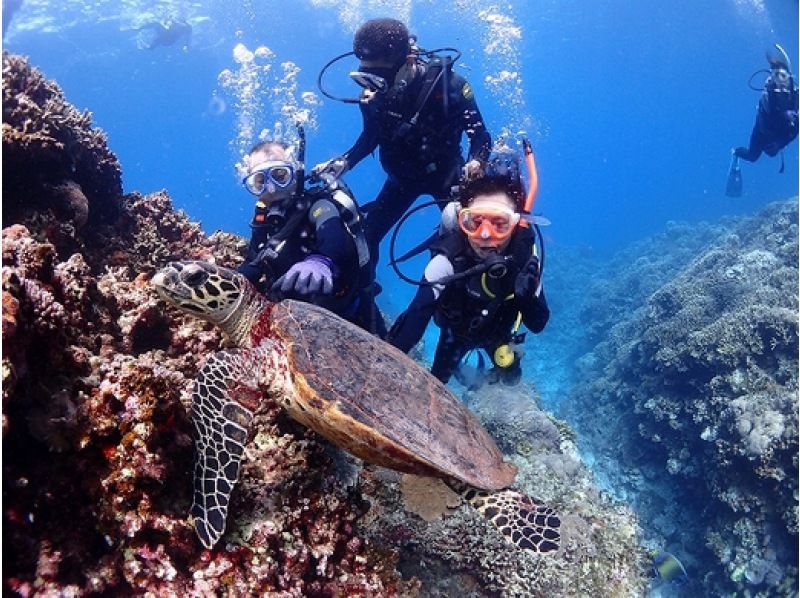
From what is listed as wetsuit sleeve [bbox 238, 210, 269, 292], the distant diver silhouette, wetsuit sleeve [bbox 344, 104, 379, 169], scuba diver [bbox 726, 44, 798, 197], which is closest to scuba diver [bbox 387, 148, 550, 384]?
wetsuit sleeve [bbox 238, 210, 269, 292]

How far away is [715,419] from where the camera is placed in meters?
8.54

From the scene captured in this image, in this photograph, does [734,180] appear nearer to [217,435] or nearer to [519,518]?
[519,518]

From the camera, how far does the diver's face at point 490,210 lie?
3.86 meters

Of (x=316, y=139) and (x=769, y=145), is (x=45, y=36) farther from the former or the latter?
(x=316, y=139)

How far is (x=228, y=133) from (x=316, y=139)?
1634 cm

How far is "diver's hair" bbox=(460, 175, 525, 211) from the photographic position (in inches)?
158

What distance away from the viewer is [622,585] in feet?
14.5

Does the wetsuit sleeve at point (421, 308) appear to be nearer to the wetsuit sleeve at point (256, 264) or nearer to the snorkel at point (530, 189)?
the snorkel at point (530, 189)

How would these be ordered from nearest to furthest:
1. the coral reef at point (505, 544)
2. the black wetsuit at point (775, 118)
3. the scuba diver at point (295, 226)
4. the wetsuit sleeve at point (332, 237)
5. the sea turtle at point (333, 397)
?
the sea turtle at point (333, 397)
the coral reef at point (505, 544)
the wetsuit sleeve at point (332, 237)
the scuba diver at point (295, 226)
the black wetsuit at point (775, 118)

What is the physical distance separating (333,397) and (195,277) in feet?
3.61

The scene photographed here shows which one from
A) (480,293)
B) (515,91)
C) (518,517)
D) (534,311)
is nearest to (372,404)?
(518,517)

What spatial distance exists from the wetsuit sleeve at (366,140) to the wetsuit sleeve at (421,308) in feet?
7.36

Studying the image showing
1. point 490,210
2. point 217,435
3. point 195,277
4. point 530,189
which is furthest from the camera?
point 530,189

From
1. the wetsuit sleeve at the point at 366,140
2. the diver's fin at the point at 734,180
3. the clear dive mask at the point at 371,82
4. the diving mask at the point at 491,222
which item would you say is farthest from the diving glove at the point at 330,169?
the diver's fin at the point at 734,180
